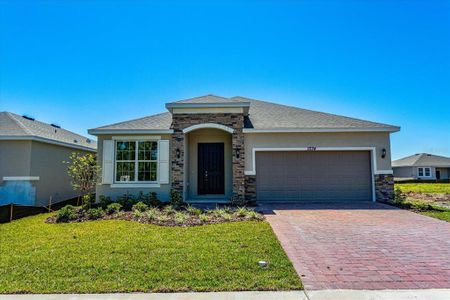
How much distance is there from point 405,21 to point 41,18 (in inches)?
543

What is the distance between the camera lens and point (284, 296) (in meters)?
3.52

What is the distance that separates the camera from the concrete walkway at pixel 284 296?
3461 millimetres

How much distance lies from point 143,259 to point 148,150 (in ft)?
25.2

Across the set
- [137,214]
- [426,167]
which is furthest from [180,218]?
[426,167]

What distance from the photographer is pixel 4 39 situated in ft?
34.0

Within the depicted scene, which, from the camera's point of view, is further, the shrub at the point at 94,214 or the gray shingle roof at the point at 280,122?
the gray shingle roof at the point at 280,122

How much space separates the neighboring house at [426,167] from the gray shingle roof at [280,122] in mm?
33894

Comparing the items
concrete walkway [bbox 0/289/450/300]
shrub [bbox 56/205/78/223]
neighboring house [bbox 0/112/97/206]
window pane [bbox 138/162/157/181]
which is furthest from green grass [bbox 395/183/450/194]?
neighboring house [bbox 0/112/97/206]

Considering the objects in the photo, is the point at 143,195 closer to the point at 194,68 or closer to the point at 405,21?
the point at 194,68

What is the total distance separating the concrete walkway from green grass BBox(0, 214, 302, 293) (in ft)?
0.42

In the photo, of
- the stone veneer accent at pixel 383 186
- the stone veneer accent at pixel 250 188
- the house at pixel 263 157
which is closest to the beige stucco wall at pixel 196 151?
the house at pixel 263 157

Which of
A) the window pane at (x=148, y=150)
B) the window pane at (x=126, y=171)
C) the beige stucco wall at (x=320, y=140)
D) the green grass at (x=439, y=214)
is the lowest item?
the green grass at (x=439, y=214)

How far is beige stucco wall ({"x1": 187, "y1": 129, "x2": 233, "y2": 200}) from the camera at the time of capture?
12.4 m

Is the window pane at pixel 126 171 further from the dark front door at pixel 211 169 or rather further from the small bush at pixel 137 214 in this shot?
the small bush at pixel 137 214
